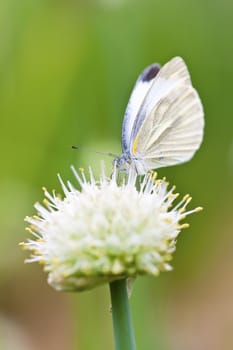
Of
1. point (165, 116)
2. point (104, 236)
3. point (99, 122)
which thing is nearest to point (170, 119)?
point (165, 116)

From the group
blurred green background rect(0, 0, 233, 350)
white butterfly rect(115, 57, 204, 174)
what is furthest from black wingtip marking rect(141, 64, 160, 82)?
blurred green background rect(0, 0, 233, 350)

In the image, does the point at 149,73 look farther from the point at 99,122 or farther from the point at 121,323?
the point at 99,122

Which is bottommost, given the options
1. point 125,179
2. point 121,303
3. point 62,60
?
point 121,303

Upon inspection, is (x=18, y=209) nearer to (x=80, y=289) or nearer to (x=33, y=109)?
(x=33, y=109)

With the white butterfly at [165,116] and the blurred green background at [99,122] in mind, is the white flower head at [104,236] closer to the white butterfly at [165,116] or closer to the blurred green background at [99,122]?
the white butterfly at [165,116]

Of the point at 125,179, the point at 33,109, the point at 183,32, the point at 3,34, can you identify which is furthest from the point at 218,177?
the point at 125,179

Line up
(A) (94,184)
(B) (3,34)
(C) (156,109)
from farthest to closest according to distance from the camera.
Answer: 1. (B) (3,34)
2. (C) (156,109)
3. (A) (94,184)

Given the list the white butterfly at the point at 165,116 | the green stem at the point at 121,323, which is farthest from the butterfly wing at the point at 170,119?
the green stem at the point at 121,323
